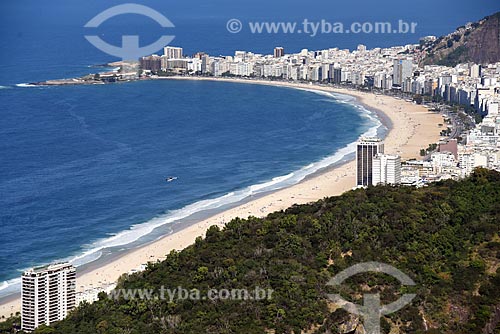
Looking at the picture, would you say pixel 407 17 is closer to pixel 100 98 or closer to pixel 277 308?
pixel 100 98

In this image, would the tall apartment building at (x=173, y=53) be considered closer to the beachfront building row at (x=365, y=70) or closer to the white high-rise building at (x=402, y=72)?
the beachfront building row at (x=365, y=70)

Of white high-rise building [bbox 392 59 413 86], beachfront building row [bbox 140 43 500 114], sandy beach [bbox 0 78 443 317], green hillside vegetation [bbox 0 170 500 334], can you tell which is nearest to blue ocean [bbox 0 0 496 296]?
sandy beach [bbox 0 78 443 317]

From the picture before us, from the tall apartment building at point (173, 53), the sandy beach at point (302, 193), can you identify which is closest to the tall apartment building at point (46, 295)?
the sandy beach at point (302, 193)

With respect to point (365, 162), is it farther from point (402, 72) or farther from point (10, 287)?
point (402, 72)

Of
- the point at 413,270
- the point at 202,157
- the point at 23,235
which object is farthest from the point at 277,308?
the point at 202,157

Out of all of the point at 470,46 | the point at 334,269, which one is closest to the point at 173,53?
the point at 470,46

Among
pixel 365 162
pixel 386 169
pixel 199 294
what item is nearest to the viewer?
pixel 199 294
